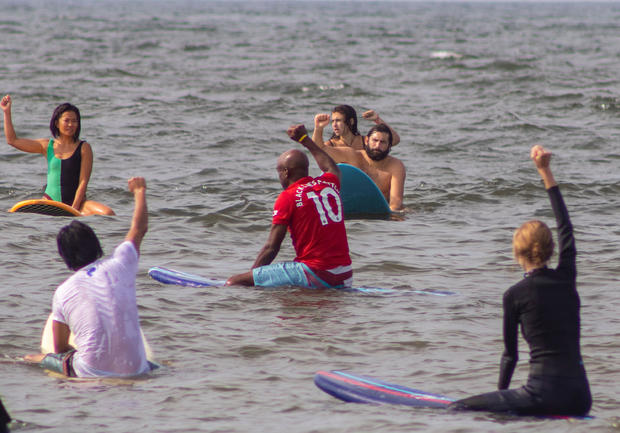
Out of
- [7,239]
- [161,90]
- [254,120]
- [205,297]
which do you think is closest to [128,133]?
[254,120]

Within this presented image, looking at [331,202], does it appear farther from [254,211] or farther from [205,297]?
[254,211]

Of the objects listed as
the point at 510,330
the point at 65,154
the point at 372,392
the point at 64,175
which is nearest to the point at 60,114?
the point at 65,154

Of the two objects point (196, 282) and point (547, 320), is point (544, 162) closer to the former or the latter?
point (547, 320)

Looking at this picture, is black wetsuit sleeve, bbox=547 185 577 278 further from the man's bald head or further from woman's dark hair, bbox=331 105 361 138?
woman's dark hair, bbox=331 105 361 138

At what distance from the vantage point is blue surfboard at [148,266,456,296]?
354 inches

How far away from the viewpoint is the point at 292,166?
8.51 metres

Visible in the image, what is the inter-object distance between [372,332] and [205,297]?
1766mm

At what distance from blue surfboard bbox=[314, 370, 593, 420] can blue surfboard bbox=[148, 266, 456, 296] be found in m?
2.85

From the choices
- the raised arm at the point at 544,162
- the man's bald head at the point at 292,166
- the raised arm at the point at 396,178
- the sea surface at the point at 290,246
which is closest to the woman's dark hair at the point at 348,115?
the raised arm at the point at 396,178

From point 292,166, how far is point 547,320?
3.79 m

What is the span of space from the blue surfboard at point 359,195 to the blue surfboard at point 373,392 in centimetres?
580

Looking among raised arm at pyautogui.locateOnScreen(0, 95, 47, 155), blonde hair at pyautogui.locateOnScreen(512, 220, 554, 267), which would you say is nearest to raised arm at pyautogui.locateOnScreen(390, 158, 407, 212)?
raised arm at pyautogui.locateOnScreen(0, 95, 47, 155)

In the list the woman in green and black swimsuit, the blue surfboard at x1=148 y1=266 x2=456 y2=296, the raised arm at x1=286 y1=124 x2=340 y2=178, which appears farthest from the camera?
the woman in green and black swimsuit

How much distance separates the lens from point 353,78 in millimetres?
33312
